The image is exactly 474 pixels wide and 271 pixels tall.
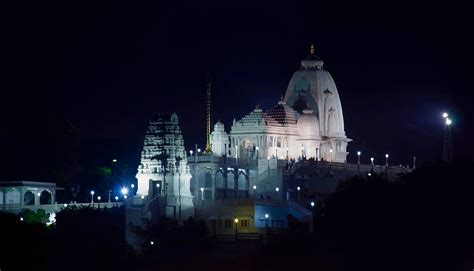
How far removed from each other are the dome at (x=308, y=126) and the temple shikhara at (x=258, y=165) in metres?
0.07

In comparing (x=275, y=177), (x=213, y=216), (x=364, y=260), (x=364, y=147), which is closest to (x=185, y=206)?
(x=213, y=216)

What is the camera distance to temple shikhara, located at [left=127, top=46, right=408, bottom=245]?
140m

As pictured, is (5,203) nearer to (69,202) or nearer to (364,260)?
(69,202)

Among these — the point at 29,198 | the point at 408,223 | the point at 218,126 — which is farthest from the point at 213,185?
the point at 408,223

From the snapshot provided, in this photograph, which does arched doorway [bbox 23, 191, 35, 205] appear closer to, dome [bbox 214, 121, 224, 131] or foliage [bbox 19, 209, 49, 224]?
foliage [bbox 19, 209, 49, 224]

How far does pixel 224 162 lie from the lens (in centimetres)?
15075

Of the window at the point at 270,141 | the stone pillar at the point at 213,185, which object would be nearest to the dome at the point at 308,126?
the window at the point at 270,141

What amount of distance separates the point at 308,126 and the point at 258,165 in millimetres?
8876

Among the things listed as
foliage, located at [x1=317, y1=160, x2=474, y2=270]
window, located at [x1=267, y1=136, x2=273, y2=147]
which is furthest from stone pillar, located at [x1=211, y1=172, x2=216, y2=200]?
foliage, located at [x1=317, y1=160, x2=474, y2=270]

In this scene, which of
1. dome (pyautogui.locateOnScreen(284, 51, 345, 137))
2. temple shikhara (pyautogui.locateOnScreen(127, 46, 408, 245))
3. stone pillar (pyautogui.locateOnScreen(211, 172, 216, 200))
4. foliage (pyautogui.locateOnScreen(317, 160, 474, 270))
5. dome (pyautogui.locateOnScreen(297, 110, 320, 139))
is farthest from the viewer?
dome (pyautogui.locateOnScreen(284, 51, 345, 137))

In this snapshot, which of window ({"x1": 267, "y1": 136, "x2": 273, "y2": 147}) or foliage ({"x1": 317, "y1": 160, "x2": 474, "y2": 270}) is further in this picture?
window ({"x1": 267, "y1": 136, "x2": 273, "y2": 147})

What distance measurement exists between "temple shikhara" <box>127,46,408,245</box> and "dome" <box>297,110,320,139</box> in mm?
72

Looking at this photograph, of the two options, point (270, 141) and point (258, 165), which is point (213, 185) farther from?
point (270, 141)

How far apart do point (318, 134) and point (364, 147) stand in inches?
813
